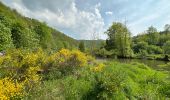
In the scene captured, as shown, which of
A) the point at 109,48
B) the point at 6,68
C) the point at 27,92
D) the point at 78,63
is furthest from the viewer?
the point at 109,48

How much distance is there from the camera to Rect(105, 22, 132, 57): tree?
219 ft

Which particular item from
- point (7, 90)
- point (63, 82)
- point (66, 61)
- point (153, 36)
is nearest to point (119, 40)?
point (153, 36)

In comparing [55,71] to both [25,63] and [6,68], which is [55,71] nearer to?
[25,63]

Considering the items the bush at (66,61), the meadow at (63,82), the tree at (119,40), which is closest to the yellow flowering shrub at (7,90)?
the meadow at (63,82)

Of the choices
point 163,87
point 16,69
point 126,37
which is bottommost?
point 163,87

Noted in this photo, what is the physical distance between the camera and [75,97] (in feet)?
35.4

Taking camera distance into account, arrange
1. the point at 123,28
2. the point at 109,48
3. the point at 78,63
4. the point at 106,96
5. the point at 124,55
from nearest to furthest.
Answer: the point at 106,96 → the point at 78,63 → the point at 124,55 → the point at 123,28 → the point at 109,48

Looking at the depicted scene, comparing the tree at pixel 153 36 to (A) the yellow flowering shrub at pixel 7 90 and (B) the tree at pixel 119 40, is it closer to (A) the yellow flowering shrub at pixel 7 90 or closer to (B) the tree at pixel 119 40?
(B) the tree at pixel 119 40

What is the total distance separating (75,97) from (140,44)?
74.8 m

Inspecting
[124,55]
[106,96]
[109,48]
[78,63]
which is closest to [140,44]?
[109,48]

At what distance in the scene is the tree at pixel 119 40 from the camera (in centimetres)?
6688

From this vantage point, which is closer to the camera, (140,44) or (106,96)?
(106,96)

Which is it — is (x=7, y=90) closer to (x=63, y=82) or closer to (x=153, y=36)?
(x=63, y=82)

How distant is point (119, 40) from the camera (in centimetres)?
6888
